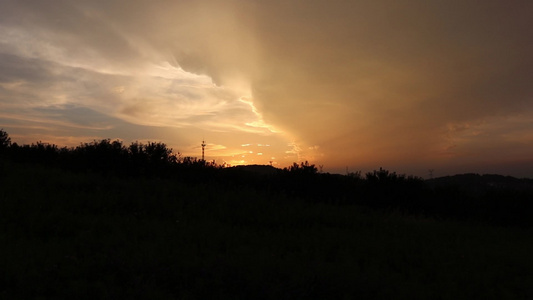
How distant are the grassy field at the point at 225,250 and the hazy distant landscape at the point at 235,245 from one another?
28mm

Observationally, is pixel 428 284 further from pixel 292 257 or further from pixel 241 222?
pixel 241 222

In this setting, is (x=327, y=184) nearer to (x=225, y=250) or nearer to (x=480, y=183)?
(x=225, y=250)

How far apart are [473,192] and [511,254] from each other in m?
12.8

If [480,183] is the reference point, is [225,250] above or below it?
below

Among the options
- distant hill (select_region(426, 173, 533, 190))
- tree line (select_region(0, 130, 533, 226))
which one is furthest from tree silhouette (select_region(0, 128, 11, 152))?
distant hill (select_region(426, 173, 533, 190))

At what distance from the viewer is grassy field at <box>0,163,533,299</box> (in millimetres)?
5812

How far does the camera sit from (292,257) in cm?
760

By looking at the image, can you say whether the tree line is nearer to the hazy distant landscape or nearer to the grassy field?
the hazy distant landscape

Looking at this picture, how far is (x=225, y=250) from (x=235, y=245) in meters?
0.37

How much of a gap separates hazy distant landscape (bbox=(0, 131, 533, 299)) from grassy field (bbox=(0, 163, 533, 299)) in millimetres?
28

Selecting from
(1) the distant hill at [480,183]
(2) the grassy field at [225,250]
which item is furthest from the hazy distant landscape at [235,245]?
(1) the distant hill at [480,183]

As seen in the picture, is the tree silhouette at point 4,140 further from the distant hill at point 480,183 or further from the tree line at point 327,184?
the distant hill at point 480,183

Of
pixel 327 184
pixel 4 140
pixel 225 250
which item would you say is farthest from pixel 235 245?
pixel 4 140

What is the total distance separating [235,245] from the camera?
28.2ft
